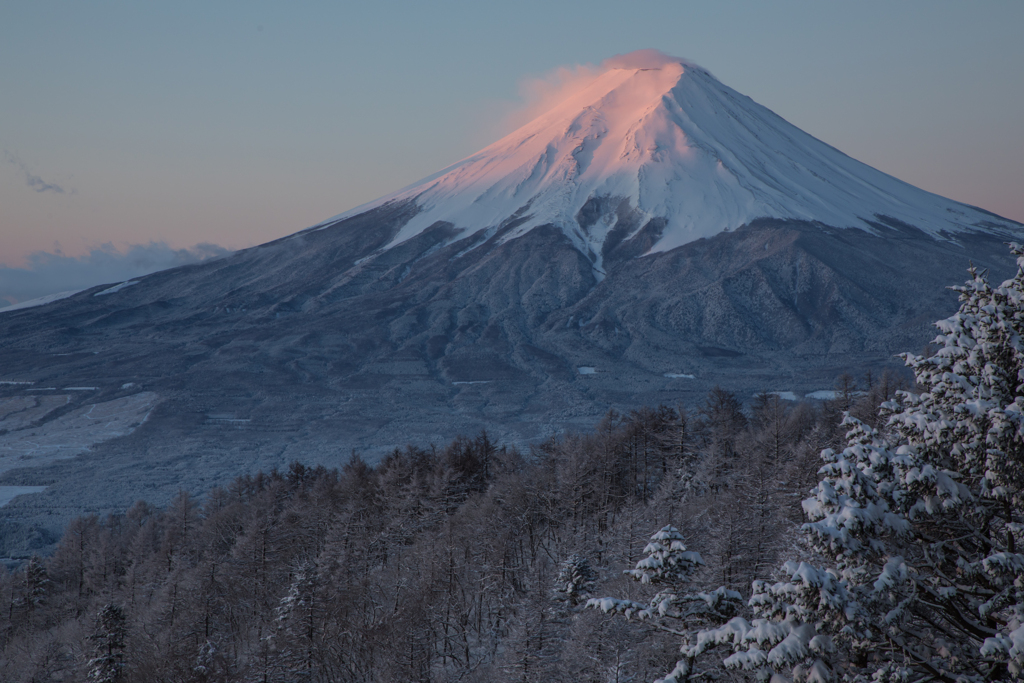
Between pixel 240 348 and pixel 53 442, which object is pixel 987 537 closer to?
pixel 53 442

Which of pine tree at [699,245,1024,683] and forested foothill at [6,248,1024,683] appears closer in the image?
pine tree at [699,245,1024,683]

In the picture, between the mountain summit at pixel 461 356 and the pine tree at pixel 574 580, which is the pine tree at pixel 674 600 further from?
the mountain summit at pixel 461 356

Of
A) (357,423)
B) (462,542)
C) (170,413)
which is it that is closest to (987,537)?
(462,542)

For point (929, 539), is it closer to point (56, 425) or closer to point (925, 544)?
point (925, 544)

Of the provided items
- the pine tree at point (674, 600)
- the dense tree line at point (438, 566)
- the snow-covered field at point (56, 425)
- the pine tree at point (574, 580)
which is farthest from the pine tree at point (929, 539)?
the snow-covered field at point (56, 425)

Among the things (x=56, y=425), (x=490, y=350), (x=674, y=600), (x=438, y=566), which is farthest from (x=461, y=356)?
(x=674, y=600)

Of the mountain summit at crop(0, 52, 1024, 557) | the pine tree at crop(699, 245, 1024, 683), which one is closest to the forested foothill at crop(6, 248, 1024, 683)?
the pine tree at crop(699, 245, 1024, 683)

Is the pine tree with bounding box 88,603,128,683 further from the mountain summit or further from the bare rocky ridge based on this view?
the bare rocky ridge
